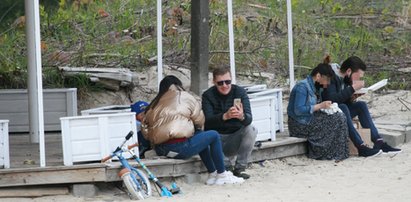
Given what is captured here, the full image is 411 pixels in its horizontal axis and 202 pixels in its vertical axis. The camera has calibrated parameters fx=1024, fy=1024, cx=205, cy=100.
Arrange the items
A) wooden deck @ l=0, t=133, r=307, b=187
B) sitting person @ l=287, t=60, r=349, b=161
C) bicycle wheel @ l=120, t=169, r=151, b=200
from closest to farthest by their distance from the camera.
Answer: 1. bicycle wheel @ l=120, t=169, r=151, b=200
2. wooden deck @ l=0, t=133, r=307, b=187
3. sitting person @ l=287, t=60, r=349, b=161

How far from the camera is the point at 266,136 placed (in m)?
10.7

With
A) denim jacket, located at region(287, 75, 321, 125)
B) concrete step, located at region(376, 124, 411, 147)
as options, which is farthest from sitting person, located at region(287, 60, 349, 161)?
concrete step, located at region(376, 124, 411, 147)

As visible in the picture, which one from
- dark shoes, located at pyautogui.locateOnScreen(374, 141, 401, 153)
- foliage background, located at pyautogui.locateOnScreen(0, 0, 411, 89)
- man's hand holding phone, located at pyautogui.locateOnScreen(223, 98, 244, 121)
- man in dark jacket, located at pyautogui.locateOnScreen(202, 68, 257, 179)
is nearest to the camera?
man's hand holding phone, located at pyautogui.locateOnScreen(223, 98, 244, 121)

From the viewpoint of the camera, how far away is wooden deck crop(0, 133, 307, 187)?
881cm

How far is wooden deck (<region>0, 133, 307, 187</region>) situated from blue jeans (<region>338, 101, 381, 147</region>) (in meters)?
0.71

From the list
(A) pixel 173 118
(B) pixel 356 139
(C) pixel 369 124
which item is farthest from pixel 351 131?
(A) pixel 173 118

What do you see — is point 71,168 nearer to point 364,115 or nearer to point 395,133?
point 364,115

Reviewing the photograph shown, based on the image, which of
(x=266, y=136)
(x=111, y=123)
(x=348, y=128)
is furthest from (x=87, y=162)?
(x=348, y=128)

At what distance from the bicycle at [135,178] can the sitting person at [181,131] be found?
14.9 inches

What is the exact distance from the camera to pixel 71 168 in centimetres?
882

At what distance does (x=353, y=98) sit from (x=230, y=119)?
2084 millimetres

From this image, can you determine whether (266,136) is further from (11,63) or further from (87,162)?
(11,63)

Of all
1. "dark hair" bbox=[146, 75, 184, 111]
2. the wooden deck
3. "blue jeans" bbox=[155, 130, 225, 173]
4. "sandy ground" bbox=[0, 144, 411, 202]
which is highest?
"dark hair" bbox=[146, 75, 184, 111]

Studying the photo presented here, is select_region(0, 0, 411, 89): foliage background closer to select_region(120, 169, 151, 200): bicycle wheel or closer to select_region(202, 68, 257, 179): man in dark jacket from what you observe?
select_region(202, 68, 257, 179): man in dark jacket
